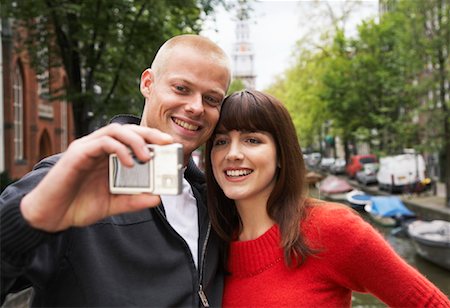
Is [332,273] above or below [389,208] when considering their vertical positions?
above

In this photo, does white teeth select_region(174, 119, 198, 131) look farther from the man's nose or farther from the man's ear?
the man's ear

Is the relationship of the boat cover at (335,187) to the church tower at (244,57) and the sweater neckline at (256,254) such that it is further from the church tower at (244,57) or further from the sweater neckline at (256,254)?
the church tower at (244,57)

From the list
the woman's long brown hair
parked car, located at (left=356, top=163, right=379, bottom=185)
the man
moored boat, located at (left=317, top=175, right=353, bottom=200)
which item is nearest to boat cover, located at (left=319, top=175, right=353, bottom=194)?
moored boat, located at (left=317, top=175, right=353, bottom=200)

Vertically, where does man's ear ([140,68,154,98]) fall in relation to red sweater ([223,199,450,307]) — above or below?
above

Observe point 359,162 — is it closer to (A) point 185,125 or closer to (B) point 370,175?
(B) point 370,175

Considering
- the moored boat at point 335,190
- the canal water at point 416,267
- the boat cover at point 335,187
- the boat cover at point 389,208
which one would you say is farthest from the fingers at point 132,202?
the boat cover at point 335,187

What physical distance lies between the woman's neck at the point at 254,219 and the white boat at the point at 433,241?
11.0 metres

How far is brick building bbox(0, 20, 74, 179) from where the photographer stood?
17.4 meters

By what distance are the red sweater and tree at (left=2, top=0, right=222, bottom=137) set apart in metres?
9.73

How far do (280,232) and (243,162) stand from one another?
38 centimetres

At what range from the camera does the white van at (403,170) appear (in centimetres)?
2455

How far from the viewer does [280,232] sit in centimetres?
245

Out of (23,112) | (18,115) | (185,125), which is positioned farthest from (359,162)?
(185,125)

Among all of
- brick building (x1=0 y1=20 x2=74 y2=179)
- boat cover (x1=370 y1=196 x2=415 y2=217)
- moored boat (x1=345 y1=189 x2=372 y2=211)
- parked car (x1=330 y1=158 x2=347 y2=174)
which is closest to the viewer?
boat cover (x1=370 y1=196 x2=415 y2=217)
